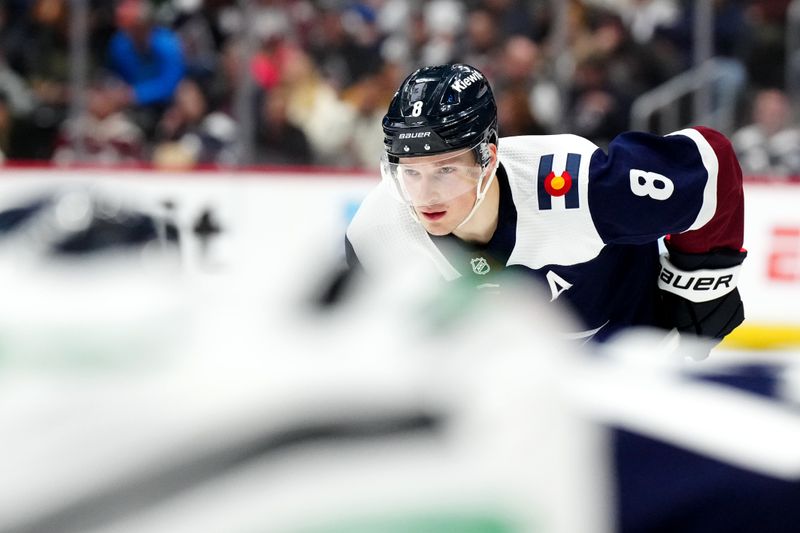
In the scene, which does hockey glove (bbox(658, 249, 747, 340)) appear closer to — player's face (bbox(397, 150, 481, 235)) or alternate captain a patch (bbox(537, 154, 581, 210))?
alternate captain a patch (bbox(537, 154, 581, 210))

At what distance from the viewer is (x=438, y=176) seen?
8.50 feet

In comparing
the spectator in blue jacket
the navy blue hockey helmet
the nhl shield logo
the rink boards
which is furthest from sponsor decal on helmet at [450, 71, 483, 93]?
the spectator in blue jacket

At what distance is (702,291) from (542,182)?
1.77 feet

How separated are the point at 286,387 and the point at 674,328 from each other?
2.45 m

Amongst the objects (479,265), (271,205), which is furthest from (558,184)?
(271,205)

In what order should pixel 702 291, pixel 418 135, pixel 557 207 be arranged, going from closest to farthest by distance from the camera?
pixel 418 135 → pixel 557 207 → pixel 702 291

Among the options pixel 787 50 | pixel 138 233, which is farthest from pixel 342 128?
pixel 787 50

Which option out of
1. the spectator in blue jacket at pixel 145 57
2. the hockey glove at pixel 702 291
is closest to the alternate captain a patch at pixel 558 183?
the hockey glove at pixel 702 291

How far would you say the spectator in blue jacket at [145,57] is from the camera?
19.6 feet

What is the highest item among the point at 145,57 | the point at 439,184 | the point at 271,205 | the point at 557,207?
the point at 145,57

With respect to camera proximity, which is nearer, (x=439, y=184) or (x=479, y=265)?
(x=439, y=184)

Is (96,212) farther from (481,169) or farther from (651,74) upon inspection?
(651,74)

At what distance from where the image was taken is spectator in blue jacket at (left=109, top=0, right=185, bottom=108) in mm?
5977

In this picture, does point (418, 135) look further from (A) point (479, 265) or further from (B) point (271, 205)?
(B) point (271, 205)
